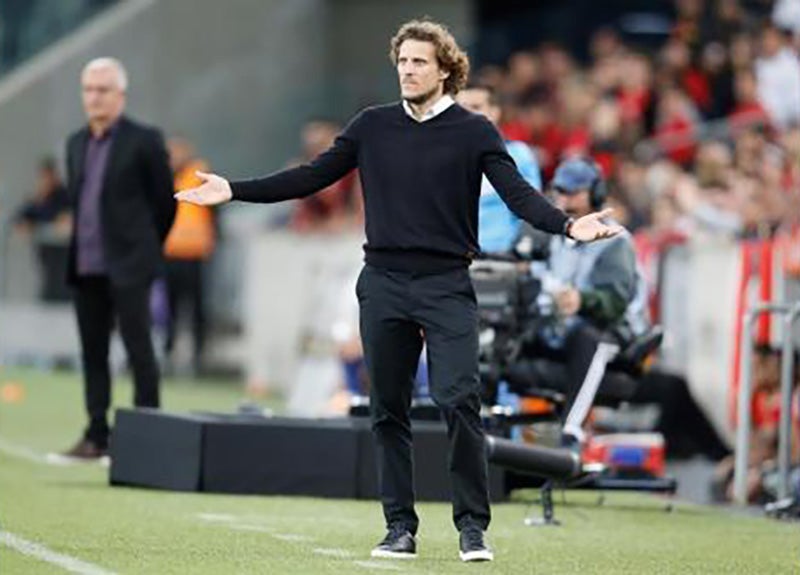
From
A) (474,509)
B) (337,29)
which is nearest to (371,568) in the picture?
(474,509)

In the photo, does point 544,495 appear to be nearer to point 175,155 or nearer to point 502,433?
point 502,433

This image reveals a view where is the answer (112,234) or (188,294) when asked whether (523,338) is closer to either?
(112,234)

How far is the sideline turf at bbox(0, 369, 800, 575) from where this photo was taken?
1103cm

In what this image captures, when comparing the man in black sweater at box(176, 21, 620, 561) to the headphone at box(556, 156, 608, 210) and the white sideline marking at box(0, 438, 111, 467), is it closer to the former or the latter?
the headphone at box(556, 156, 608, 210)

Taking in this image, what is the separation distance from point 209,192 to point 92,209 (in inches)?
204

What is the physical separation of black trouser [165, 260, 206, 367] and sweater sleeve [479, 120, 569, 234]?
16.7 m

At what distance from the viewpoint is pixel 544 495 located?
13.7 meters

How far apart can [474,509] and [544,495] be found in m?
2.44

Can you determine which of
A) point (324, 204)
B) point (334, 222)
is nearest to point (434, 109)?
point (334, 222)

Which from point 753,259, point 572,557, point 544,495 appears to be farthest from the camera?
point 753,259

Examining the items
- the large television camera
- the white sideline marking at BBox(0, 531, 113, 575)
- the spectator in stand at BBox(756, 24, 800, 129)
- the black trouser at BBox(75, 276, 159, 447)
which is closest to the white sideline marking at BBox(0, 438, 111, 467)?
the black trouser at BBox(75, 276, 159, 447)

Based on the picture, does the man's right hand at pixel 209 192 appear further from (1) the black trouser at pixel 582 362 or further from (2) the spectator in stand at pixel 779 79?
(2) the spectator in stand at pixel 779 79

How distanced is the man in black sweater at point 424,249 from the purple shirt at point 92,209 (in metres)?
4.93

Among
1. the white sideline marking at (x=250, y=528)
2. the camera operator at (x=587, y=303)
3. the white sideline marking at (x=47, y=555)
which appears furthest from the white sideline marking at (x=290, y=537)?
the camera operator at (x=587, y=303)
